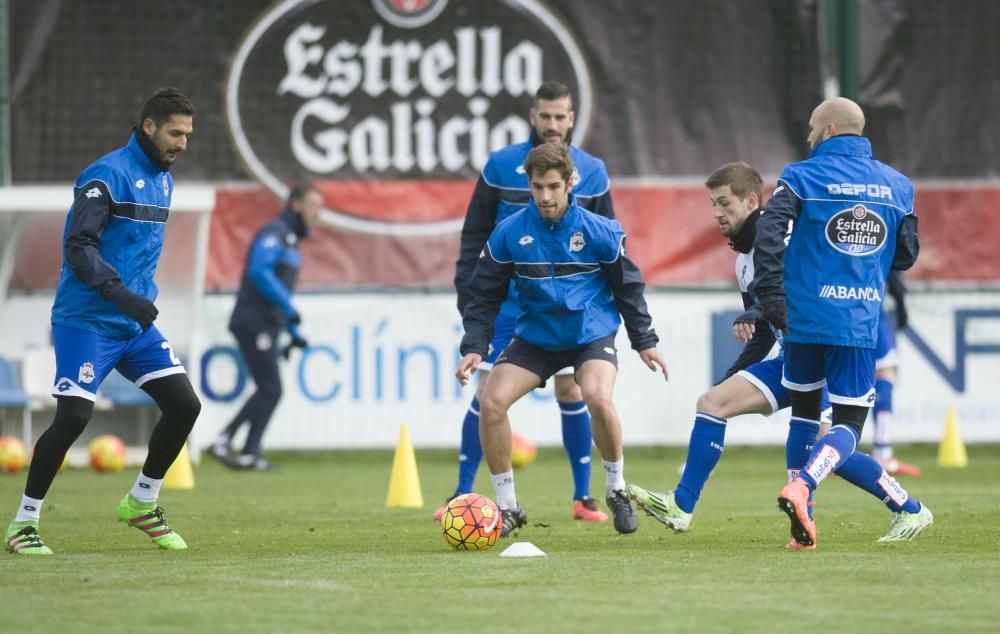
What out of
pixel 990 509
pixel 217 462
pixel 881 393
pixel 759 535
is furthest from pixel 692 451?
pixel 217 462

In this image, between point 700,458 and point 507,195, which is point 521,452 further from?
point 700,458

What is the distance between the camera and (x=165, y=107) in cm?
785

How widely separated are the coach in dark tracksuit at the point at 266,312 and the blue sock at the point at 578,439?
16.8 ft

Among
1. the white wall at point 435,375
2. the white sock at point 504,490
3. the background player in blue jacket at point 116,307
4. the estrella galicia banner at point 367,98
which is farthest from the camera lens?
the estrella galicia banner at point 367,98

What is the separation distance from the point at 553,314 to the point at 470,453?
1.78 meters

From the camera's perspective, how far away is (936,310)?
54.3 ft

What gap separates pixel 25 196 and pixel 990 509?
8.79m

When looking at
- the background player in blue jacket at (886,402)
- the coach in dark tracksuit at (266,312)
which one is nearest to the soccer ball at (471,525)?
the background player in blue jacket at (886,402)

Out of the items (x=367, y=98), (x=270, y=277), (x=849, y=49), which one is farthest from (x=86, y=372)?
(x=849, y=49)

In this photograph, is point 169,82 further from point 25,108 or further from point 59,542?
point 59,542

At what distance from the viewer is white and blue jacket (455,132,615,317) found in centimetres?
964

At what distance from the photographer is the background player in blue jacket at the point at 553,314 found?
838cm

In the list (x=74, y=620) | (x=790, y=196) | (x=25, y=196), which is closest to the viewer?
(x=74, y=620)

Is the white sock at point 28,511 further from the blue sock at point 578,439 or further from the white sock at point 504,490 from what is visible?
the blue sock at point 578,439
